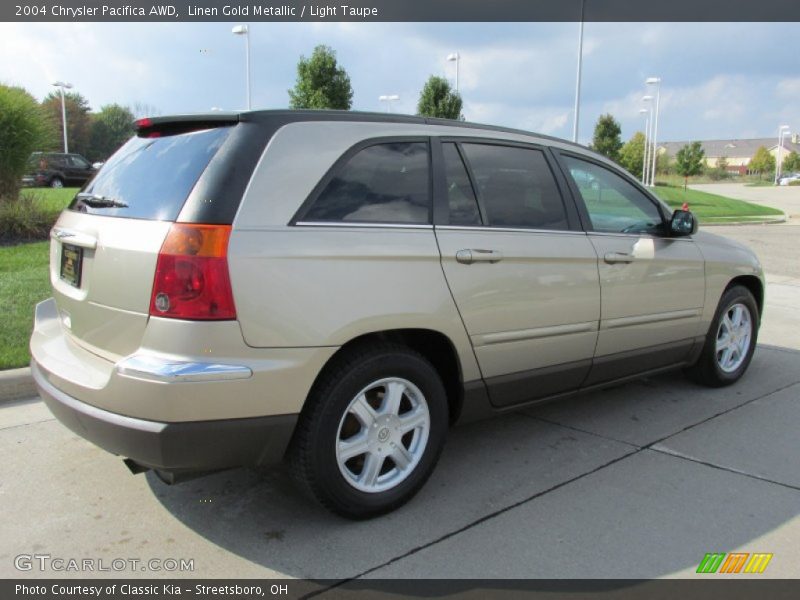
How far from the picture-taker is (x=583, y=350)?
3.87m

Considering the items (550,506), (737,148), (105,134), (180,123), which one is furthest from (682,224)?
(737,148)

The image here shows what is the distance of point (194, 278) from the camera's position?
8.21ft

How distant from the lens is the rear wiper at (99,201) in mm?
2949

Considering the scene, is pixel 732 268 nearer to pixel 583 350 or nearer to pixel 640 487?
pixel 583 350

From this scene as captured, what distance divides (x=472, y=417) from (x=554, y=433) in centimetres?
98

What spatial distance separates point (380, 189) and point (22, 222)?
28.5ft

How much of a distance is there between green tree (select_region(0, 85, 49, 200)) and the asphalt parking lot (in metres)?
7.54

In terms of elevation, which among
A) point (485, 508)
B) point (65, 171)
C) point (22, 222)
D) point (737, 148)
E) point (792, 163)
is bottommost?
point (485, 508)

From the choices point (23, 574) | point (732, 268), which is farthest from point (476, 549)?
point (732, 268)

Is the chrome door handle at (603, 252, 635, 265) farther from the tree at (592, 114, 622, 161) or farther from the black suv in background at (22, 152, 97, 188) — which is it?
the tree at (592, 114, 622, 161)

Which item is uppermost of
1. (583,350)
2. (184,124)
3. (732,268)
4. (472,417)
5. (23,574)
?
(184,124)

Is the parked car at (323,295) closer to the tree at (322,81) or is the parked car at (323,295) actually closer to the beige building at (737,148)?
the tree at (322,81)

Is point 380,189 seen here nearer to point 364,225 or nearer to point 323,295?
point 364,225

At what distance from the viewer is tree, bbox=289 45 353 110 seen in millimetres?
20594
